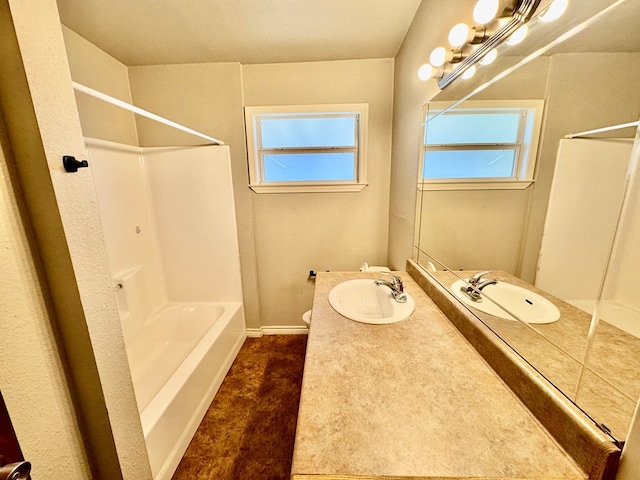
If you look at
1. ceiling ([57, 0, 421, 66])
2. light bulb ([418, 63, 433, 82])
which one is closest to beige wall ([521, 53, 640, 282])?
light bulb ([418, 63, 433, 82])

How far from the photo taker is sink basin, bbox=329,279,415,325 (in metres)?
1.23

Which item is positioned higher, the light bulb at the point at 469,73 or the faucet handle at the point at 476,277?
the light bulb at the point at 469,73

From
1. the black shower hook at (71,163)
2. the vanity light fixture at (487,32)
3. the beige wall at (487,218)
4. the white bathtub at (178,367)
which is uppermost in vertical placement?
the vanity light fixture at (487,32)

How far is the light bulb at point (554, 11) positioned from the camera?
1.93 ft

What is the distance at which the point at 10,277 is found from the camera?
0.61 meters

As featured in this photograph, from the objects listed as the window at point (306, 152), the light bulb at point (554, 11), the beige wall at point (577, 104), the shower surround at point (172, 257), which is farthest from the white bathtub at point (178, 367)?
the light bulb at point (554, 11)

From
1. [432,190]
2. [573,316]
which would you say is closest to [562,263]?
[573,316]

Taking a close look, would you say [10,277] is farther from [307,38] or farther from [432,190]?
[307,38]

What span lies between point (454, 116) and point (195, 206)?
209 cm

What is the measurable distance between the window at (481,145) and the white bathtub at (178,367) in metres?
1.83

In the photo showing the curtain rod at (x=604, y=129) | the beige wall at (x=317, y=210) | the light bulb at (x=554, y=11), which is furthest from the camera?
the beige wall at (x=317, y=210)

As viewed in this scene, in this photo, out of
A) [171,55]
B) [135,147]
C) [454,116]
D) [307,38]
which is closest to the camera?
[454,116]

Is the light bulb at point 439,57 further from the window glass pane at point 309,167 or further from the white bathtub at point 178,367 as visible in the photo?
the white bathtub at point 178,367

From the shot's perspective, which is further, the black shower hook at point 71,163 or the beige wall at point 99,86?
the beige wall at point 99,86
